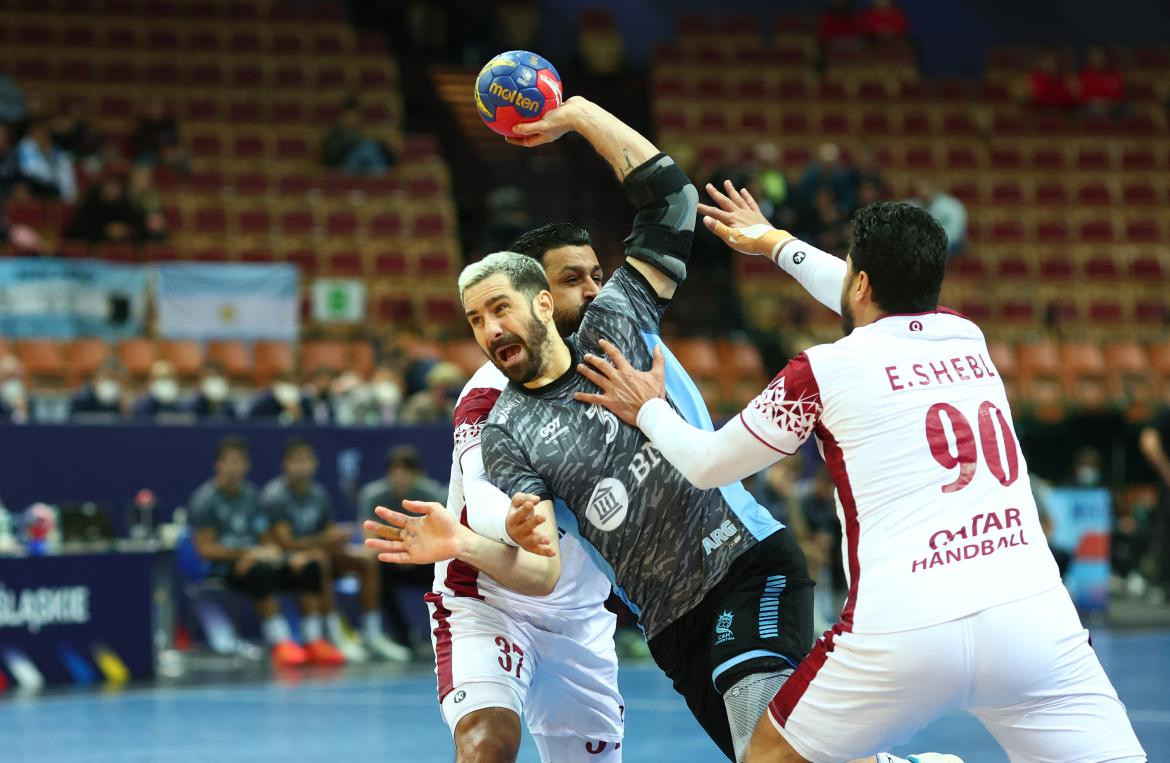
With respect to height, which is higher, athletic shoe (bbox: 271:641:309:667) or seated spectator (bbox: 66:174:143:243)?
seated spectator (bbox: 66:174:143:243)

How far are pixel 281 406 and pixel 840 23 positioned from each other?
14407mm

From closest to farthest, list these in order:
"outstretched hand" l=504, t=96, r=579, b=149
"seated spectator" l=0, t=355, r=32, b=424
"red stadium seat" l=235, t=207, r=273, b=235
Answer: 1. "outstretched hand" l=504, t=96, r=579, b=149
2. "seated spectator" l=0, t=355, r=32, b=424
3. "red stadium seat" l=235, t=207, r=273, b=235

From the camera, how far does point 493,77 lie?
5082mm

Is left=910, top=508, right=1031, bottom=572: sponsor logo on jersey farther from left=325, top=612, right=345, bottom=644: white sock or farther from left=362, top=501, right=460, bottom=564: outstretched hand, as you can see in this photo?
left=325, top=612, right=345, bottom=644: white sock

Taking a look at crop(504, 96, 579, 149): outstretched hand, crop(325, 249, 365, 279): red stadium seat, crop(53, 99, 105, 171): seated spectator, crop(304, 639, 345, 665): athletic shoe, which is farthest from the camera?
crop(325, 249, 365, 279): red stadium seat

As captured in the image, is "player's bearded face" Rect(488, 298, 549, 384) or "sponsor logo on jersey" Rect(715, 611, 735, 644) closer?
"sponsor logo on jersey" Rect(715, 611, 735, 644)

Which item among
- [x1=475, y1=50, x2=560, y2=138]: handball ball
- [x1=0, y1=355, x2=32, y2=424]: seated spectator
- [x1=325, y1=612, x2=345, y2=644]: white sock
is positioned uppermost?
[x1=475, y1=50, x2=560, y2=138]: handball ball

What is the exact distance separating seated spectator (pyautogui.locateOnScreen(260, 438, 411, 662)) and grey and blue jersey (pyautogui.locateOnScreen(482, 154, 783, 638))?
7810 millimetres

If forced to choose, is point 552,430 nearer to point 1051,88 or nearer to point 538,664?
point 538,664

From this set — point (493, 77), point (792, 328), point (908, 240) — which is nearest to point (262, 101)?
point (792, 328)

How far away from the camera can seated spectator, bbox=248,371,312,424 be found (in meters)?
14.0

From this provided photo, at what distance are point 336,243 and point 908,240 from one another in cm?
1582

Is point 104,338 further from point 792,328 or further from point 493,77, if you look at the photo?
point 493,77

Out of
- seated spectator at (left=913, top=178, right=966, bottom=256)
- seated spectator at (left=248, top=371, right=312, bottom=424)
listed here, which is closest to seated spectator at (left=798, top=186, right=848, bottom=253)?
seated spectator at (left=913, top=178, right=966, bottom=256)
